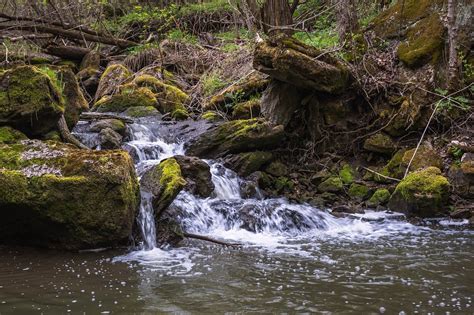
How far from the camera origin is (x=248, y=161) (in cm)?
990

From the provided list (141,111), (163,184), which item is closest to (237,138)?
(163,184)

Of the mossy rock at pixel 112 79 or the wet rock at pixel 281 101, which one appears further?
the mossy rock at pixel 112 79

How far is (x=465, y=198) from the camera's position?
335 inches

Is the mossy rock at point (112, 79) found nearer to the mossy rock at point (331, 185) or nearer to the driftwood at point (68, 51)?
the driftwood at point (68, 51)

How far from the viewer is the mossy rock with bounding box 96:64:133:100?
1435cm

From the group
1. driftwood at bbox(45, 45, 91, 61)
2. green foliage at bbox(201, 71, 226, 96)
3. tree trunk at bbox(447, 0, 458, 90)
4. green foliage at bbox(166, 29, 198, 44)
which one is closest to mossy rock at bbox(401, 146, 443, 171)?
tree trunk at bbox(447, 0, 458, 90)

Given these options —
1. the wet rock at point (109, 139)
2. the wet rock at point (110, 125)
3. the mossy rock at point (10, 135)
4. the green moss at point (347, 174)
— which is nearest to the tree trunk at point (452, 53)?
the green moss at point (347, 174)

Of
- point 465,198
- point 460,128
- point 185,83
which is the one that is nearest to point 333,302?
point 465,198

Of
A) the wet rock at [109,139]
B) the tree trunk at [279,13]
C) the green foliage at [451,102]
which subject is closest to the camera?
the green foliage at [451,102]

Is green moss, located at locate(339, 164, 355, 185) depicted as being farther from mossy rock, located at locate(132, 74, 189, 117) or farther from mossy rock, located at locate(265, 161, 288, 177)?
mossy rock, located at locate(132, 74, 189, 117)

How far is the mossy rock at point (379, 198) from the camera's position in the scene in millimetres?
8961

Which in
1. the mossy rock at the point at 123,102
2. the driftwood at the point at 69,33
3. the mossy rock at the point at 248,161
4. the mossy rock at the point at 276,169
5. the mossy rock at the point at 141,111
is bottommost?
the mossy rock at the point at 276,169

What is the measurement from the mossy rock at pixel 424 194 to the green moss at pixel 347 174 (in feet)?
4.38

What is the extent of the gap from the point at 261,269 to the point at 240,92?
6.91 meters
